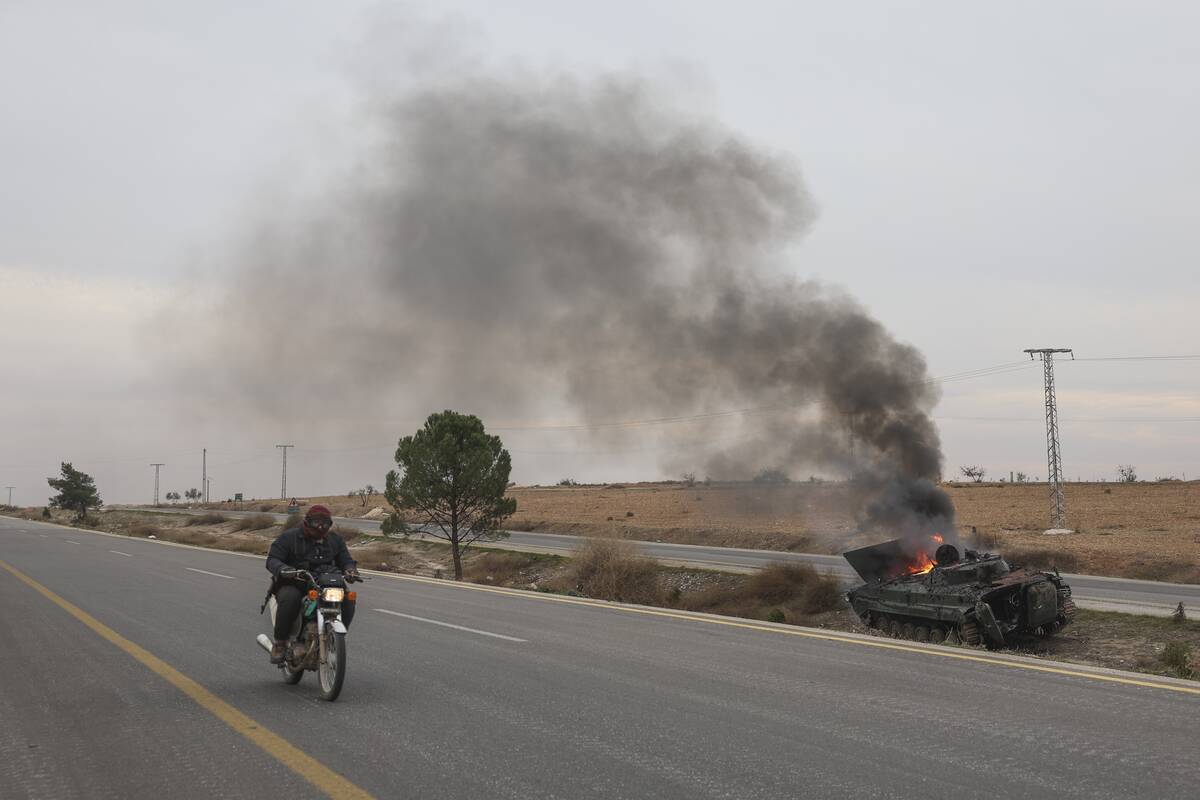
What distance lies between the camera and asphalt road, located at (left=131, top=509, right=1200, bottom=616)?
19812mm

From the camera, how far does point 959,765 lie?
510cm

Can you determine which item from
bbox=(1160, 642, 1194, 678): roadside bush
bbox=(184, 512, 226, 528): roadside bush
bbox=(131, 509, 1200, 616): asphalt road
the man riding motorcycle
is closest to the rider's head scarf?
the man riding motorcycle

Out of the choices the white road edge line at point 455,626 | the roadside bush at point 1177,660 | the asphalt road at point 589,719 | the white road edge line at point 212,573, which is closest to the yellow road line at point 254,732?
the asphalt road at point 589,719

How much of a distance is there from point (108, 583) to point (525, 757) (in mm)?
17209

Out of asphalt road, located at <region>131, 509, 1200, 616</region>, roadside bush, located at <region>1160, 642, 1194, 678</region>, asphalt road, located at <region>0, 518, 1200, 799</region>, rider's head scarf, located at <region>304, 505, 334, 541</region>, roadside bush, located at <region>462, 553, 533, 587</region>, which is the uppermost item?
rider's head scarf, located at <region>304, 505, 334, 541</region>

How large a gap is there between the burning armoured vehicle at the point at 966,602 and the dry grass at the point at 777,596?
402cm

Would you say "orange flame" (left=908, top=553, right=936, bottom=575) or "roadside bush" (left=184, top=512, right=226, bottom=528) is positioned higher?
"orange flame" (left=908, top=553, right=936, bottom=575)

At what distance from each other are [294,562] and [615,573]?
61.6 feet

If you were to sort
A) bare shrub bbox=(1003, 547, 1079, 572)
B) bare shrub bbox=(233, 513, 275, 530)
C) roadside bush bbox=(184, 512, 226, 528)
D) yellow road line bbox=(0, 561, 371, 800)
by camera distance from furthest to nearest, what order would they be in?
roadside bush bbox=(184, 512, 226, 528) < bare shrub bbox=(233, 513, 275, 530) < bare shrub bbox=(1003, 547, 1079, 572) < yellow road line bbox=(0, 561, 371, 800)

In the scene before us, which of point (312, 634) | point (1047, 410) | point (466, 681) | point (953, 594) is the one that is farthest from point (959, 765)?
point (1047, 410)

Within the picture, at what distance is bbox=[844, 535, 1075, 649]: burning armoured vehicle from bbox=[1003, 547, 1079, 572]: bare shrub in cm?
1156

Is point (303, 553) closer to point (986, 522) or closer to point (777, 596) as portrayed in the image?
point (777, 596)

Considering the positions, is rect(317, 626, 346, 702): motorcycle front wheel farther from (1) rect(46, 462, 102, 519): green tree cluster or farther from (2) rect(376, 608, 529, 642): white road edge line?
(1) rect(46, 462, 102, 519): green tree cluster

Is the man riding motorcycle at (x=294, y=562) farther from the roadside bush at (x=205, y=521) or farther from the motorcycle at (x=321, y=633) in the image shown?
the roadside bush at (x=205, y=521)
